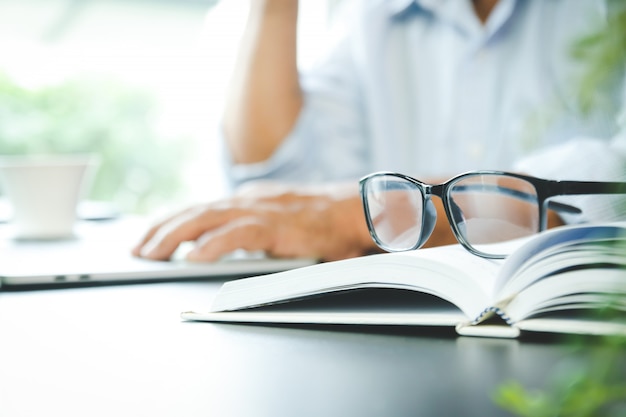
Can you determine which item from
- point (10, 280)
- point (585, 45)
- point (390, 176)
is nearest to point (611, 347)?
point (585, 45)

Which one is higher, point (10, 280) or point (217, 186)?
point (217, 186)

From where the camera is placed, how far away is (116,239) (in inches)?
38.3

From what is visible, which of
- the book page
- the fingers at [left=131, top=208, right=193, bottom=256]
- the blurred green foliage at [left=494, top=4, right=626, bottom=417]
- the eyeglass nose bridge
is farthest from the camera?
the fingers at [left=131, top=208, right=193, bottom=256]

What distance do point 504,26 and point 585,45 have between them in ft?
4.39

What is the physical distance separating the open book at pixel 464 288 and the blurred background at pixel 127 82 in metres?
1.95

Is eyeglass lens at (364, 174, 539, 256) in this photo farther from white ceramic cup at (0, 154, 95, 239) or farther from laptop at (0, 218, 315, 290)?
white ceramic cup at (0, 154, 95, 239)

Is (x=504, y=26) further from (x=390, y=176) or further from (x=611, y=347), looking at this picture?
(x=611, y=347)

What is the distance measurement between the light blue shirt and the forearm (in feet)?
0.10

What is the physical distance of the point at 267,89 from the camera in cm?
137

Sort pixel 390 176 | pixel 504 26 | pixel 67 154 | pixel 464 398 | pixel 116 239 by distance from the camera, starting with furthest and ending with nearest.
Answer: pixel 67 154 → pixel 504 26 → pixel 116 239 → pixel 390 176 → pixel 464 398

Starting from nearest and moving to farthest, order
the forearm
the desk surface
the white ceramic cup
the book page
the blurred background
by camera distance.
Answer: the desk surface
the book page
the white ceramic cup
the forearm
the blurred background

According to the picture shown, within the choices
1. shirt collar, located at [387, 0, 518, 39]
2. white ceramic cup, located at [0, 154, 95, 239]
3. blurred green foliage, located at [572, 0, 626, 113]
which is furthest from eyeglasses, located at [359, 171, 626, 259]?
shirt collar, located at [387, 0, 518, 39]

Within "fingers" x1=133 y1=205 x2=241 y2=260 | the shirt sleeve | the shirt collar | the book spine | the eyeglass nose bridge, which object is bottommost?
→ the book spine

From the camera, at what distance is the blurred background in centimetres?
323
